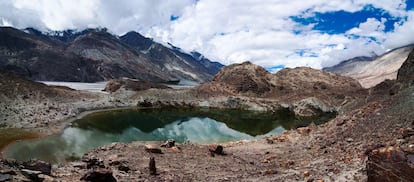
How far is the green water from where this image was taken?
33.9 meters

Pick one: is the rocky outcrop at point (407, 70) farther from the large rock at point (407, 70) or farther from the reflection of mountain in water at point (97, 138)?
the reflection of mountain in water at point (97, 138)

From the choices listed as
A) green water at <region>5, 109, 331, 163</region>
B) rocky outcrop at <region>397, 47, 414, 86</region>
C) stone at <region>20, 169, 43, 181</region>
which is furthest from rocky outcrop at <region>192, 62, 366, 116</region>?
stone at <region>20, 169, 43, 181</region>

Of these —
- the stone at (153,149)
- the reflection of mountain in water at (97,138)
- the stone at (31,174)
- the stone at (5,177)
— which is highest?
the stone at (5,177)

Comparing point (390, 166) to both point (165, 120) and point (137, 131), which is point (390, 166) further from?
point (165, 120)

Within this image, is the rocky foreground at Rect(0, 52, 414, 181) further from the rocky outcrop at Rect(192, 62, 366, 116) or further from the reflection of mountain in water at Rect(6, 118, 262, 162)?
the rocky outcrop at Rect(192, 62, 366, 116)

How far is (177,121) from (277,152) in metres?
40.4

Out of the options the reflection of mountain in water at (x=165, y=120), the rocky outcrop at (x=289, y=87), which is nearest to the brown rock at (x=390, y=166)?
the reflection of mountain in water at (x=165, y=120)

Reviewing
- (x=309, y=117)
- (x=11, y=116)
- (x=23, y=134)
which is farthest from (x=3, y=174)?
(x=309, y=117)

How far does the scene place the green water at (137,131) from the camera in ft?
111

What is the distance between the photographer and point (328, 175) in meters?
14.0

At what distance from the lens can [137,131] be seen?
50.6 meters

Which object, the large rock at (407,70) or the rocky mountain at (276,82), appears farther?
the rocky mountain at (276,82)

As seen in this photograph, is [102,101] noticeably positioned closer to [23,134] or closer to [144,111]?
[144,111]

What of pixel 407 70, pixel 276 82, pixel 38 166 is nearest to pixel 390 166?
pixel 38 166
